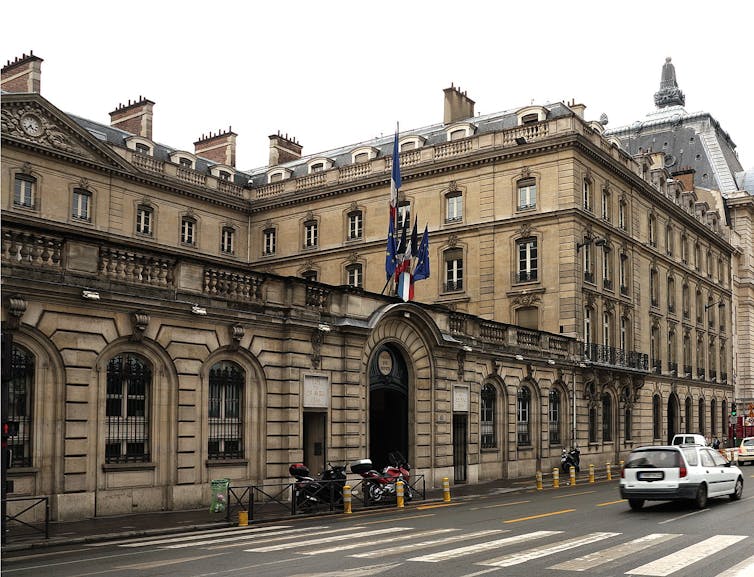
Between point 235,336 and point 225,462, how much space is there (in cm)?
316

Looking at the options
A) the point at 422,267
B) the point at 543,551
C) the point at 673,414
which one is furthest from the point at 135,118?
the point at 543,551

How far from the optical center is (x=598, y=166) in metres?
46.6

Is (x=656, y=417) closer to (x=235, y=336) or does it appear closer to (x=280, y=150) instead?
(x=280, y=150)

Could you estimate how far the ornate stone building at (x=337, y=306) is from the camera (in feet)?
66.0

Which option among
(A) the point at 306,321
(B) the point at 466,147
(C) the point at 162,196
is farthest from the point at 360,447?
(C) the point at 162,196

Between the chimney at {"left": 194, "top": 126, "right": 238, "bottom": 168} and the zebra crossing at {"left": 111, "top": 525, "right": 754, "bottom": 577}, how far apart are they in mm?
44696

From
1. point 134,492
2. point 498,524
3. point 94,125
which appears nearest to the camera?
point 498,524

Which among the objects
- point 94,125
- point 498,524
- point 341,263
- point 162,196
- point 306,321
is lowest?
point 498,524

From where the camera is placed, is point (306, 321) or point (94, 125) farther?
point (94, 125)

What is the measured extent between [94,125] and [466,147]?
19775 mm

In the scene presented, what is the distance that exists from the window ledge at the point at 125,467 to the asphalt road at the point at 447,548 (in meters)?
3.68

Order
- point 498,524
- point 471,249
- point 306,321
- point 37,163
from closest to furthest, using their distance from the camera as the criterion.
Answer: point 498,524
point 306,321
point 37,163
point 471,249

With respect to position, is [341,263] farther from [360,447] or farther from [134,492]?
[134,492]

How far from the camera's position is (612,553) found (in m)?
13.6
